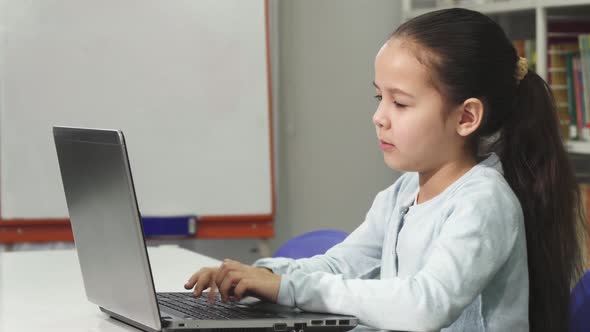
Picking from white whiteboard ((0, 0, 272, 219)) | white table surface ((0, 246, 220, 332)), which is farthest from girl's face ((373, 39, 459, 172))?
white whiteboard ((0, 0, 272, 219))

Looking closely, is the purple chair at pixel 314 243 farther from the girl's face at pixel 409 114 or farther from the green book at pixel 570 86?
the green book at pixel 570 86

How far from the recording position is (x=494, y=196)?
3.87ft

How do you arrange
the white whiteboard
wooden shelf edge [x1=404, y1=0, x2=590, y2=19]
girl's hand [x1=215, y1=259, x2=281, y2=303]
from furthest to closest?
the white whiteboard < wooden shelf edge [x1=404, y1=0, x2=590, y2=19] < girl's hand [x1=215, y1=259, x2=281, y2=303]

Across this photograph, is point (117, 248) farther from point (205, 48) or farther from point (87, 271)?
point (205, 48)

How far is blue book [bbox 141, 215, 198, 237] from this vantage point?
303cm

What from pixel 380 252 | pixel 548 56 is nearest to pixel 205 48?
pixel 548 56

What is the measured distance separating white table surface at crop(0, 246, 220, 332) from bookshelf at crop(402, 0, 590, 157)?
125 centimetres

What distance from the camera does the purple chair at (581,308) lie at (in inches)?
51.6

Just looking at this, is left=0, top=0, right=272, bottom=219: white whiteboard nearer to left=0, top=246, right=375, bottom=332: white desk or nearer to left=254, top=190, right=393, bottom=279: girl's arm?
left=0, top=246, right=375, bottom=332: white desk

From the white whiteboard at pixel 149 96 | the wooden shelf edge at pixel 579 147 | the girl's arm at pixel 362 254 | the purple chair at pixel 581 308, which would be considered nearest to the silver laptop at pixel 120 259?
the girl's arm at pixel 362 254

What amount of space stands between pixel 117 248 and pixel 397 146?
424 millimetres

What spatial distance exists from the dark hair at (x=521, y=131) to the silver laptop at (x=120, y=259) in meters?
0.34

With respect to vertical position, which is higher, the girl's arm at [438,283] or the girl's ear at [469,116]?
the girl's ear at [469,116]

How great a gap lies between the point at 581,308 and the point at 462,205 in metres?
0.30
